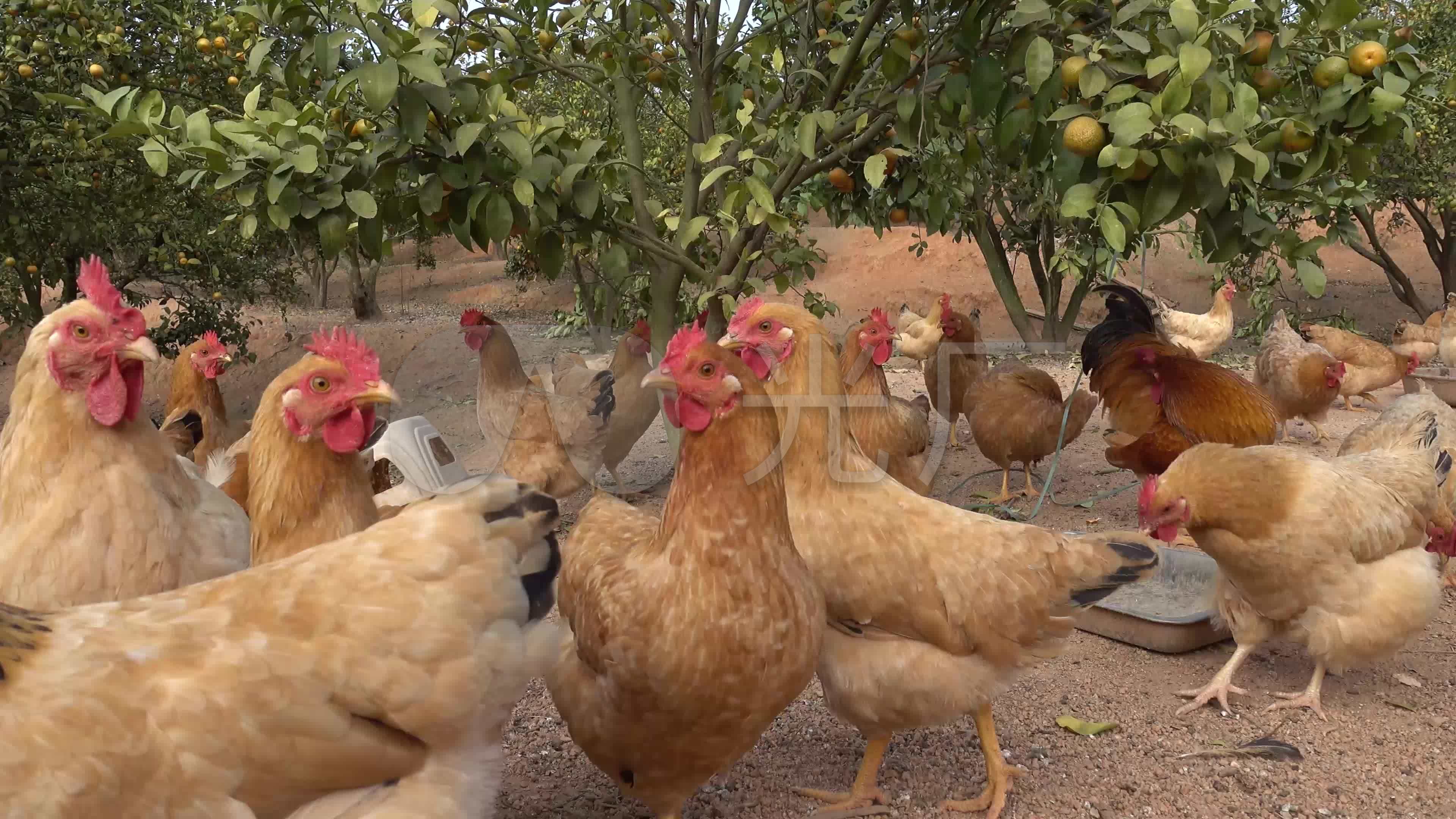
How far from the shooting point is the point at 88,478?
2.23 meters

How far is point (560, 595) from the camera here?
275 centimetres

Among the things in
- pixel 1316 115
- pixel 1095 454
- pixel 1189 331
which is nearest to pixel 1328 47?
pixel 1316 115

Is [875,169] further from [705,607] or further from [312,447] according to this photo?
[312,447]

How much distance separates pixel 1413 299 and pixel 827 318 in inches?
324

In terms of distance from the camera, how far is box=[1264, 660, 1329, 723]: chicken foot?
346cm

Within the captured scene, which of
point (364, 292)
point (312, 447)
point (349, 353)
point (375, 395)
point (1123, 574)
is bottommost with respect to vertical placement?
point (1123, 574)

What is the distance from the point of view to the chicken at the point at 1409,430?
4.29m

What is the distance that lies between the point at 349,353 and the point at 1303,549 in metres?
3.23

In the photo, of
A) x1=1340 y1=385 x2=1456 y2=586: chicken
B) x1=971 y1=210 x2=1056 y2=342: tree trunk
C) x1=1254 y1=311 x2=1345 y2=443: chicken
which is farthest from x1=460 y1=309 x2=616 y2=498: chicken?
x1=971 y1=210 x2=1056 y2=342: tree trunk

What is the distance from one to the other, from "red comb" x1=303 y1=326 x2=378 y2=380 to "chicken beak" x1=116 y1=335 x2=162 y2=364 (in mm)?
372

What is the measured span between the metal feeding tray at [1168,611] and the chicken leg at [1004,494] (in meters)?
1.67

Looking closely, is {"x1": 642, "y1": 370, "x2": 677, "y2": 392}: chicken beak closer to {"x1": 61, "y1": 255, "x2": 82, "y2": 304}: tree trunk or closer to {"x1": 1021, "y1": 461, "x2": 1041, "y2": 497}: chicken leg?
{"x1": 1021, "y1": 461, "x2": 1041, "y2": 497}: chicken leg

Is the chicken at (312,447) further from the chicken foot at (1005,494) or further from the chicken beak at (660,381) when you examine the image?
the chicken foot at (1005,494)

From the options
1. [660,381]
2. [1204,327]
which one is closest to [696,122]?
[660,381]
